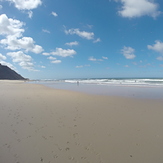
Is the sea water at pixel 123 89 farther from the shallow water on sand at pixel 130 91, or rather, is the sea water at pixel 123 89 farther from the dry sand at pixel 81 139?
the dry sand at pixel 81 139

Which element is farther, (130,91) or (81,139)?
(130,91)

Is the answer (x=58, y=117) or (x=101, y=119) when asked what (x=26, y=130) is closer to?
(x=58, y=117)

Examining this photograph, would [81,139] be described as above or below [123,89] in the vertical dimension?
below

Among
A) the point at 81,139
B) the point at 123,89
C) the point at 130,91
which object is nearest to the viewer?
the point at 81,139


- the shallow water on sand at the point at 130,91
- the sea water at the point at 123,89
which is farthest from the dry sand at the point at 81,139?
the sea water at the point at 123,89

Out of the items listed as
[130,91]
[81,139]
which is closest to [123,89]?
[130,91]

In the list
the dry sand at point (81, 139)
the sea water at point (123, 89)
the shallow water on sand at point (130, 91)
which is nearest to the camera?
the dry sand at point (81, 139)

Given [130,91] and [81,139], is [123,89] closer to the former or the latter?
[130,91]

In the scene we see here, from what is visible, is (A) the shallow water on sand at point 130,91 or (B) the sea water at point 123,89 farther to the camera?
(B) the sea water at point 123,89

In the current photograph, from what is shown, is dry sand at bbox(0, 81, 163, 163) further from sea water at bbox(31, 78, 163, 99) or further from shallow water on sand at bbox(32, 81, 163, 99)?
sea water at bbox(31, 78, 163, 99)

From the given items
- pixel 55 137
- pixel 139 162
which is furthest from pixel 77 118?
pixel 139 162

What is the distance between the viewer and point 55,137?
162 inches

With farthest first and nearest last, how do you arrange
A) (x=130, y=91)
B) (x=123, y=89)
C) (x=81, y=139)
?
(x=123, y=89) < (x=130, y=91) < (x=81, y=139)

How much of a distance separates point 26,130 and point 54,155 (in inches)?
77.3
